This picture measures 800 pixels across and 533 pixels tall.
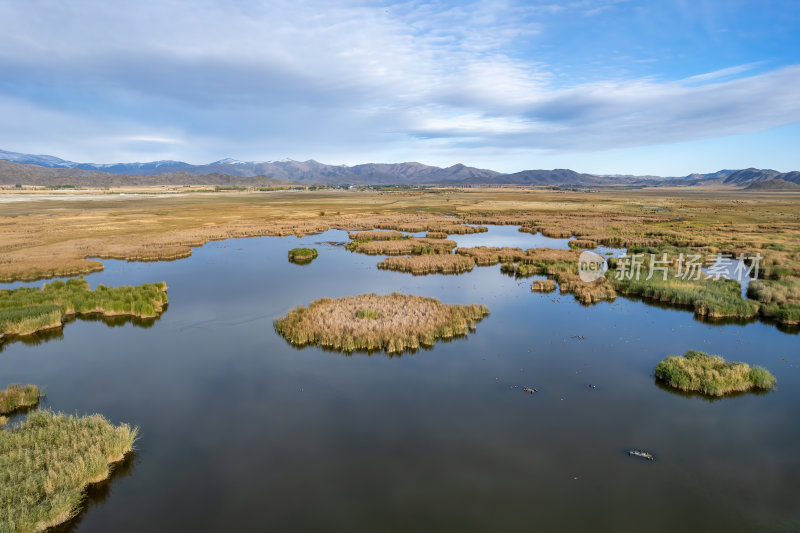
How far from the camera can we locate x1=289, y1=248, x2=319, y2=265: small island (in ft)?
129

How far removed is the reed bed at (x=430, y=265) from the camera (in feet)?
115

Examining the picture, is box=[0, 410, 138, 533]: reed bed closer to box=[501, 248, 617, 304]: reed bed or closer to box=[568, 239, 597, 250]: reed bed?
box=[501, 248, 617, 304]: reed bed

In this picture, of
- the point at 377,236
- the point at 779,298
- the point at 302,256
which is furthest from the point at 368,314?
the point at 377,236

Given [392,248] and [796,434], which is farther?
[392,248]

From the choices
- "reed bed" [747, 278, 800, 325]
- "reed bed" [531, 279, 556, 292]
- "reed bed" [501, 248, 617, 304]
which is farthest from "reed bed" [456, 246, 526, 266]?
"reed bed" [747, 278, 800, 325]

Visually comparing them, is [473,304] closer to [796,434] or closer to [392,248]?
[796,434]

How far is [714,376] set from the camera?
15.5 m

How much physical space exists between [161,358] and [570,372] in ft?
58.4

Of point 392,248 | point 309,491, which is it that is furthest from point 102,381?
point 392,248

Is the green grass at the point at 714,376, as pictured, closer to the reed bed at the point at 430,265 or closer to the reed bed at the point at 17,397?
the reed bed at the point at 430,265

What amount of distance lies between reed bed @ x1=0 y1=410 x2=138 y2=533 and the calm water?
1.82 feet

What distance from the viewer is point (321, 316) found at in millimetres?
22141

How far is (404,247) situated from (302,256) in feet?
35.5

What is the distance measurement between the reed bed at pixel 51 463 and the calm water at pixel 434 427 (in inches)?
21.9
